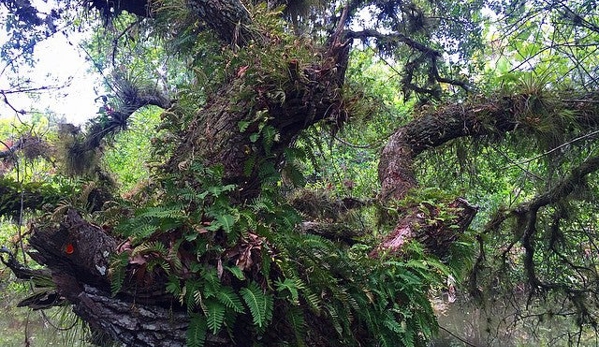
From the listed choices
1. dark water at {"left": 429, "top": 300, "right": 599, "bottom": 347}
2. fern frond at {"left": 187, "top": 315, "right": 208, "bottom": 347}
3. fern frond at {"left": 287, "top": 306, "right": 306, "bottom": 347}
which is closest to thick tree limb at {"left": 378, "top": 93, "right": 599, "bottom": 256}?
fern frond at {"left": 287, "top": 306, "right": 306, "bottom": 347}

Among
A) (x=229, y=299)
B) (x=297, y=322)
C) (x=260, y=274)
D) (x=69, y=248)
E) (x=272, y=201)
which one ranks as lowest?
(x=297, y=322)

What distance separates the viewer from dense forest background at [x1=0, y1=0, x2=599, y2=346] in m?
1.83

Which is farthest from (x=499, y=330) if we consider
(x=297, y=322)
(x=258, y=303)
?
(x=258, y=303)

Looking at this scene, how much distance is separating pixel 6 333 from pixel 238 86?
867 cm

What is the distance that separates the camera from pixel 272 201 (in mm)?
2289

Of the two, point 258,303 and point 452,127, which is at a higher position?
point 452,127

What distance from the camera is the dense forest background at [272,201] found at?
183cm

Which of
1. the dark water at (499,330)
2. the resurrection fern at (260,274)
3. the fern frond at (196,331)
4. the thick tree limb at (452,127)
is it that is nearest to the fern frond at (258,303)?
the resurrection fern at (260,274)

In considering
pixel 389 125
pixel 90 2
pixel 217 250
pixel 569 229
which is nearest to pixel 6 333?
pixel 90 2

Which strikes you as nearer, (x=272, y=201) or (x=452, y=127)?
(x=272, y=201)

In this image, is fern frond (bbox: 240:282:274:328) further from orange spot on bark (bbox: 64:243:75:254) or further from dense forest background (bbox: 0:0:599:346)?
orange spot on bark (bbox: 64:243:75:254)

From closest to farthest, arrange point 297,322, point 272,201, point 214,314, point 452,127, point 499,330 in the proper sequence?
point 214,314 < point 297,322 < point 272,201 < point 452,127 < point 499,330

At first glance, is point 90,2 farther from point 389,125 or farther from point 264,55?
point 389,125

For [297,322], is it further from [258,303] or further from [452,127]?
[452,127]
